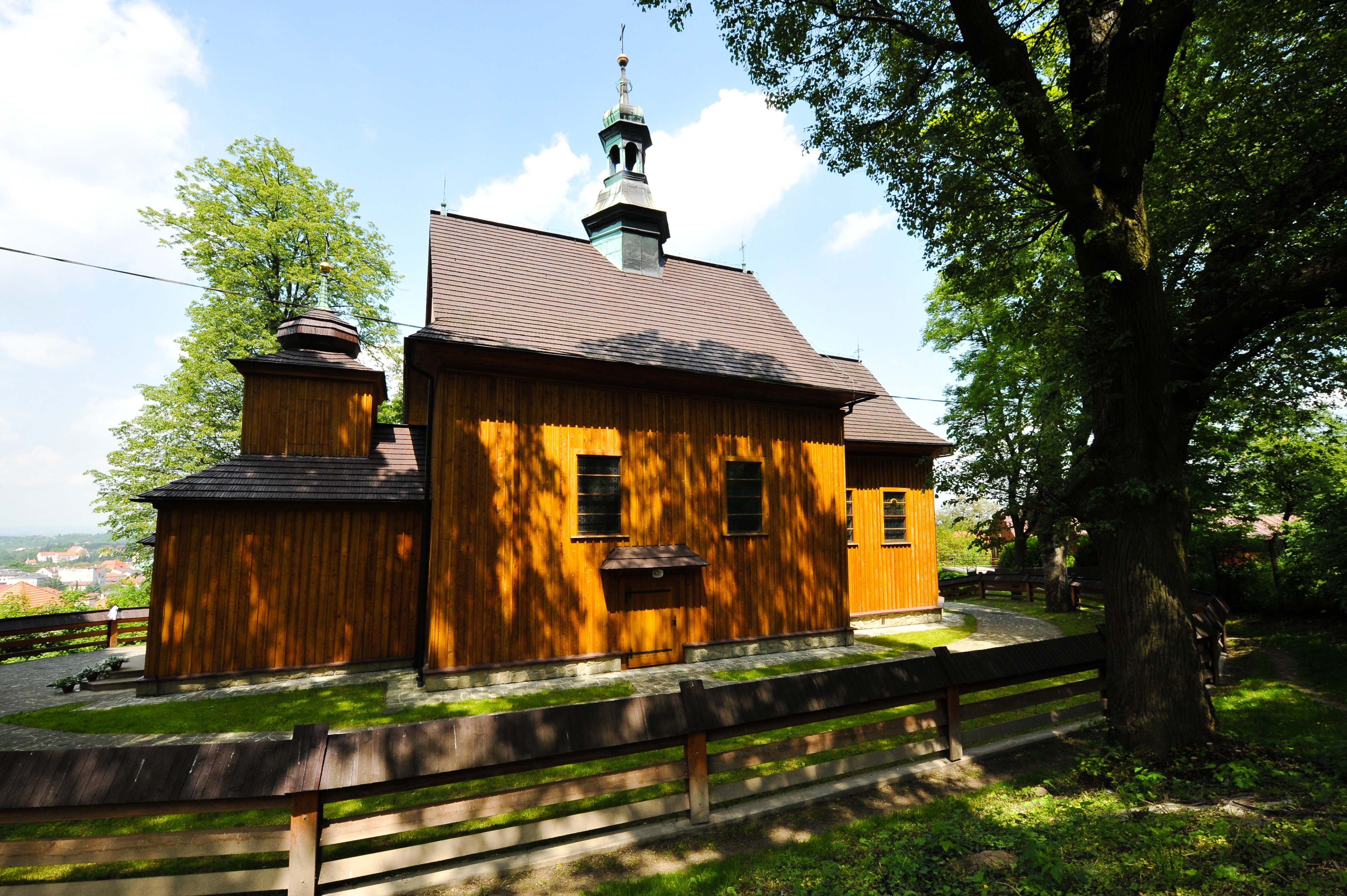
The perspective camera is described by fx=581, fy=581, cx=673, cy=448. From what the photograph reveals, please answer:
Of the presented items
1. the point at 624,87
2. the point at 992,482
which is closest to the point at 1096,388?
the point at 992,482

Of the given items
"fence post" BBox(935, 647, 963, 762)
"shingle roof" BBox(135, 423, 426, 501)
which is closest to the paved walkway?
"fence post" BBox(935, 647, 963, 762)

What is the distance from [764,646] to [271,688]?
29.3 feet

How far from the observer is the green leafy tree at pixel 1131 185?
5.65 m

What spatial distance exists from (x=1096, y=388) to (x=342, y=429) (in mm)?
12745

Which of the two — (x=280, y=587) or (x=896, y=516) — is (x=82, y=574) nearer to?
(x=280, y=587)

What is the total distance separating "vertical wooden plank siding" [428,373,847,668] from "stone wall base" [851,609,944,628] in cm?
252

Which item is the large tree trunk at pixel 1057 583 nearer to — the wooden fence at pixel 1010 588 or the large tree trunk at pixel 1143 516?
the wooden fence at pixel 1010 588

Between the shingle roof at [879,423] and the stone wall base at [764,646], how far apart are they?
5.14m

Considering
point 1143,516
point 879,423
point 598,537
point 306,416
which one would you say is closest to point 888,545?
point 879,423

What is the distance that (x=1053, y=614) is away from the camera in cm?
1678

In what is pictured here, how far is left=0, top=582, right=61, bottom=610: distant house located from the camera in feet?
62.3

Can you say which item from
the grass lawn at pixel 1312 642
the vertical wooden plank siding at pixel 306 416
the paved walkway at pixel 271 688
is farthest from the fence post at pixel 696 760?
the vertical wooden plank siding at pixel 306 416

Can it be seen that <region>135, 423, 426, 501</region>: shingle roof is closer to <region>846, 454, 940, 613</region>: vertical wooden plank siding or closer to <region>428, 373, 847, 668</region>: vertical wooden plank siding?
<region>428, 373, 847, 668</region>: vertical wooden plank siding

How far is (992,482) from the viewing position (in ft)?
22.2
